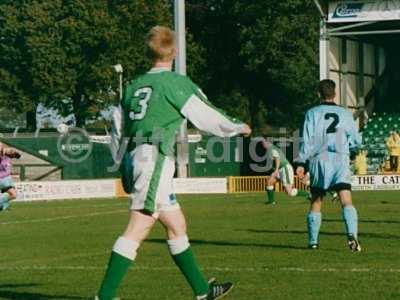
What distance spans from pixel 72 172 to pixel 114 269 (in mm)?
41110

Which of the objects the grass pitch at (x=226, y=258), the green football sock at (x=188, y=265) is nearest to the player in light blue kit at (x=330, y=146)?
the grass pitch at (x=226, y=258)

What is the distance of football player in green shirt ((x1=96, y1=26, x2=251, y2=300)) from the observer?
8.75 meters

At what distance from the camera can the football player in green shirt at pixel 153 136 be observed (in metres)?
8.75

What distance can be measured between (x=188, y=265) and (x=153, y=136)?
3.46 feet

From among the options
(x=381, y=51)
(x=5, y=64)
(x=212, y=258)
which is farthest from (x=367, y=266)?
(x=5, y=64)

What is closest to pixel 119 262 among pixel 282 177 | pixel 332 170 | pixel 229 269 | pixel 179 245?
pixel 179 245

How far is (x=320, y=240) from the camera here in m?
16.2

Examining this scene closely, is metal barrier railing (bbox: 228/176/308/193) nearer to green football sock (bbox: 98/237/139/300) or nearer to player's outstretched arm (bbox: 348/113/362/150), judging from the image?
player's outstretched arm (bbox: 348/113/362/150)

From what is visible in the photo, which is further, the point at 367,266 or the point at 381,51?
the point at 381,51

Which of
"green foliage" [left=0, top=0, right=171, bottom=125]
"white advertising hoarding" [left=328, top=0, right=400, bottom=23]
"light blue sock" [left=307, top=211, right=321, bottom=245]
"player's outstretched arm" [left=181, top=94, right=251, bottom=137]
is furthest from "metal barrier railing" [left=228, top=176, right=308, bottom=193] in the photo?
"player's outstretched arm" [left=181, top=94, right=251, bottom=137]

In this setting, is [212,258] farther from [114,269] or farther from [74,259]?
[114,269]

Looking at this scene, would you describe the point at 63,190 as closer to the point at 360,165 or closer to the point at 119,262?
the point at 360,165

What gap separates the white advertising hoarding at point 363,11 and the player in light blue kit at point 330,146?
3510 centimetres

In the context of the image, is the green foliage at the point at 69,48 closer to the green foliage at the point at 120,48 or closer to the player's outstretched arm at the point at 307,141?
the green foliage at the point at 120,48
